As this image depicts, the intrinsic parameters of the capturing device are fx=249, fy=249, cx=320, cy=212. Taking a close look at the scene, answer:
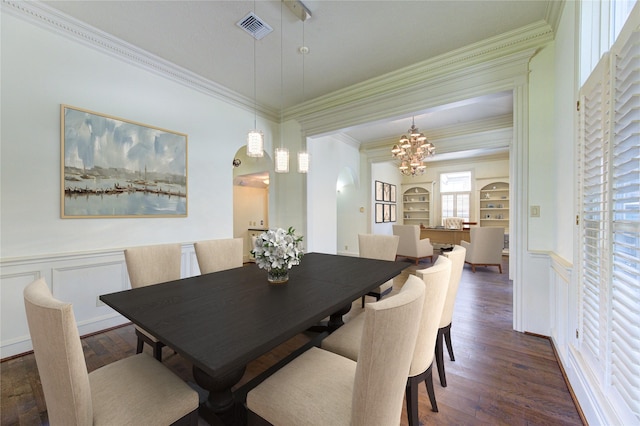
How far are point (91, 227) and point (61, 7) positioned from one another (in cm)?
199

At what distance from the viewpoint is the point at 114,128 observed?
2.64 meters

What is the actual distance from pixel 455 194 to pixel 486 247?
3.82 meters

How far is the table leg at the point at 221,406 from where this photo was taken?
1267 millimetres

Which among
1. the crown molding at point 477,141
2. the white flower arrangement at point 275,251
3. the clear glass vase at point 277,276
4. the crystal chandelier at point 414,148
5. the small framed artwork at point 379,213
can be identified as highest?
the crown molding at point 477,141

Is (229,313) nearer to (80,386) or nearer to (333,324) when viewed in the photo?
(80,386)

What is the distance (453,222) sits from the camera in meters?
8.08

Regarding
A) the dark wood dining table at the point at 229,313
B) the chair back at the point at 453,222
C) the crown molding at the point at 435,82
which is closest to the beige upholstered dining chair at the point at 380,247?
the dark wood dining table at the point at 229,313

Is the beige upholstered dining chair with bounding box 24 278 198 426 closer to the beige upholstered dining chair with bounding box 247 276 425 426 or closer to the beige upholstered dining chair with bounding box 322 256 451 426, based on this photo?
the beige upholstered dining chair with bounding box 247 276 425 426

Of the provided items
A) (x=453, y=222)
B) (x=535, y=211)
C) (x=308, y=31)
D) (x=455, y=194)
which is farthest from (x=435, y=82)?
(x=455, y=194)

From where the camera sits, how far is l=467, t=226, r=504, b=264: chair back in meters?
4.91

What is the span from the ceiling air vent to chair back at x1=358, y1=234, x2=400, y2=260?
2438 mm

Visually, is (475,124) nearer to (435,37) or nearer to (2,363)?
(435,37)

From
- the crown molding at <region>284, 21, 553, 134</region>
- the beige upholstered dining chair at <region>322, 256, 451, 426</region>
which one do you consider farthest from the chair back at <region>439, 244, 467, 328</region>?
the crown molding at <region>284, 21, 553, 134</region>

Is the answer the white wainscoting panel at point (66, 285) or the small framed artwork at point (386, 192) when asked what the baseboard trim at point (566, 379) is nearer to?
the white wainscoting panel at point (66, 285)
